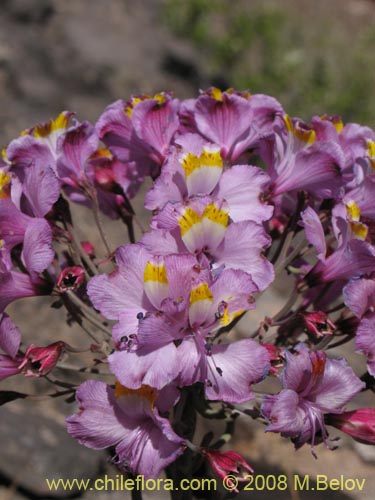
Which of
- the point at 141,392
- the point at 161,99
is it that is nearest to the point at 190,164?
the point at 161,99

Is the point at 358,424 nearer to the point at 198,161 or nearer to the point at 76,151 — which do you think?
the point at 198,161

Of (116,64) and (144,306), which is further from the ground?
(144,306)

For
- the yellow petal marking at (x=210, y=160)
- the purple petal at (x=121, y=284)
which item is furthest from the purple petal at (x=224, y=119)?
the purple petal at (x=121, y=284)

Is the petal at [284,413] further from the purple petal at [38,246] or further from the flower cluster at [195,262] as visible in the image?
the purple petal at [38,246]

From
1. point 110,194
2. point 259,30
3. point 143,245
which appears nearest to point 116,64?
point 259,30

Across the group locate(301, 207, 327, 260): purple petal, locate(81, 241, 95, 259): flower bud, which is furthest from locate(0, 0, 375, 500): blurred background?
locate(301, 207, 327, 260): purple petal

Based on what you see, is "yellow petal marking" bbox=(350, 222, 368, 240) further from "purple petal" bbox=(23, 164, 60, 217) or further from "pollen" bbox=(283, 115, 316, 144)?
"purple petal" bbox=(23, 164, 60, 217)

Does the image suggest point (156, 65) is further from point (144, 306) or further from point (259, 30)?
point (144, 306)
